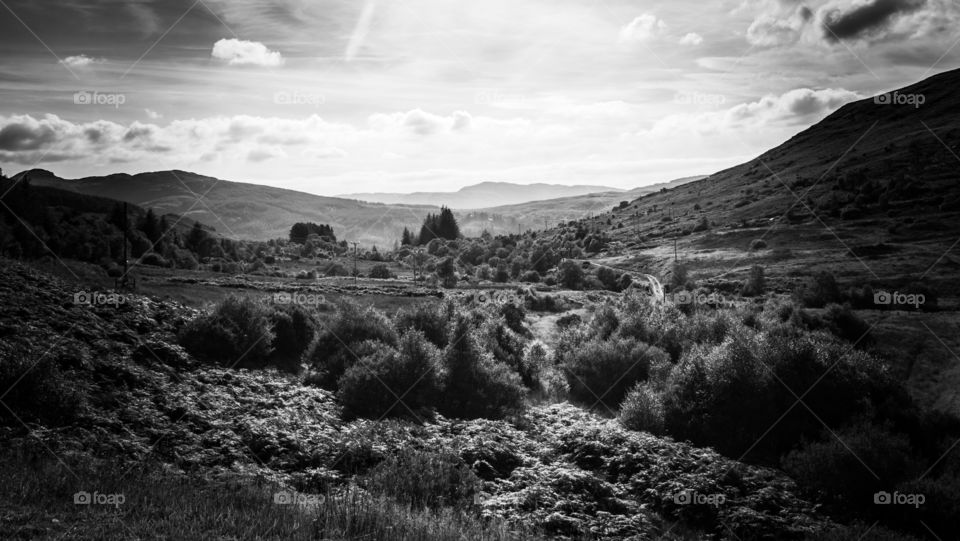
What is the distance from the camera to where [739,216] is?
109938 mm

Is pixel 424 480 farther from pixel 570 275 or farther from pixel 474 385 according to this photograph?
pixel 570 275

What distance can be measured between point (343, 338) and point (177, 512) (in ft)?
50.7

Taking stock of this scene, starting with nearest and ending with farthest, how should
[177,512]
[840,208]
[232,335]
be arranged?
[177,512], [232,335], [840,208]

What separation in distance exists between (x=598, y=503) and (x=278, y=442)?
10.2m

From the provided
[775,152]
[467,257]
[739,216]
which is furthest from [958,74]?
[467,257]

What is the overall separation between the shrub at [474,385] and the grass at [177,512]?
32.2 feet

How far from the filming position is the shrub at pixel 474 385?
2330cm

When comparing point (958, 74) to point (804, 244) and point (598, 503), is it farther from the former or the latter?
point (598, 503)
